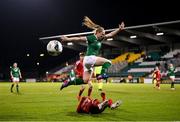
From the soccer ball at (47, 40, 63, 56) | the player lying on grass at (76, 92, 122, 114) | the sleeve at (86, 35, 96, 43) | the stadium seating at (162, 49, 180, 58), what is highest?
the stadium seating at (162, 49, 180, 58)

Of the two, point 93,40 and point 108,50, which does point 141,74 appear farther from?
point 93,40

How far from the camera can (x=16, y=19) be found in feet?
201

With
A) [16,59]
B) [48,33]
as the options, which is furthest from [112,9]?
[16,59]

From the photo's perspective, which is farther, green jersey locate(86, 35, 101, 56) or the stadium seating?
the stadium seating

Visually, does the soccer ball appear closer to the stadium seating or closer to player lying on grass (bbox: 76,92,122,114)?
player lying on grass (bbox: 76,92,122,114)

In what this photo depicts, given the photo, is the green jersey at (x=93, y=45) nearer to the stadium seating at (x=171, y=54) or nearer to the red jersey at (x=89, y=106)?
the red jersey at (x=89, y=106)

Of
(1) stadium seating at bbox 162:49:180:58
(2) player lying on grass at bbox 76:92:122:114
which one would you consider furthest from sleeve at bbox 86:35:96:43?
(1) stadium seating at bbox 162:49:180:58

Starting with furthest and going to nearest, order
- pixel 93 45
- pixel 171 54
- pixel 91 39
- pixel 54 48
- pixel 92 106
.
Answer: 1. pixel 171 54
2. pixel 93 45
3. pixel 91 39
4. pixel 92 106
5. pixel 54 48

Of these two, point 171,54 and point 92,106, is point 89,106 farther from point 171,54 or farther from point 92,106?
point 171,54

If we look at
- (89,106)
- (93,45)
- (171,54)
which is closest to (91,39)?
(93,45)

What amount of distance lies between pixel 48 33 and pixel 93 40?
5745 cm

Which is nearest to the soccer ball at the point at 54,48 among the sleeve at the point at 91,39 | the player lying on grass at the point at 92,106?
the sleeve at the point at 91,39

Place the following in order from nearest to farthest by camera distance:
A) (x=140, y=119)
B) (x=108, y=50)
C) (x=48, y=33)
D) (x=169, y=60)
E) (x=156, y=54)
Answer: (x=140, y=119) → (x=169, y=60) → (x=156, y=54) → (x=48, y=33) → (x=108, y=50)

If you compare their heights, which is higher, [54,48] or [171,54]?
[171,54]
